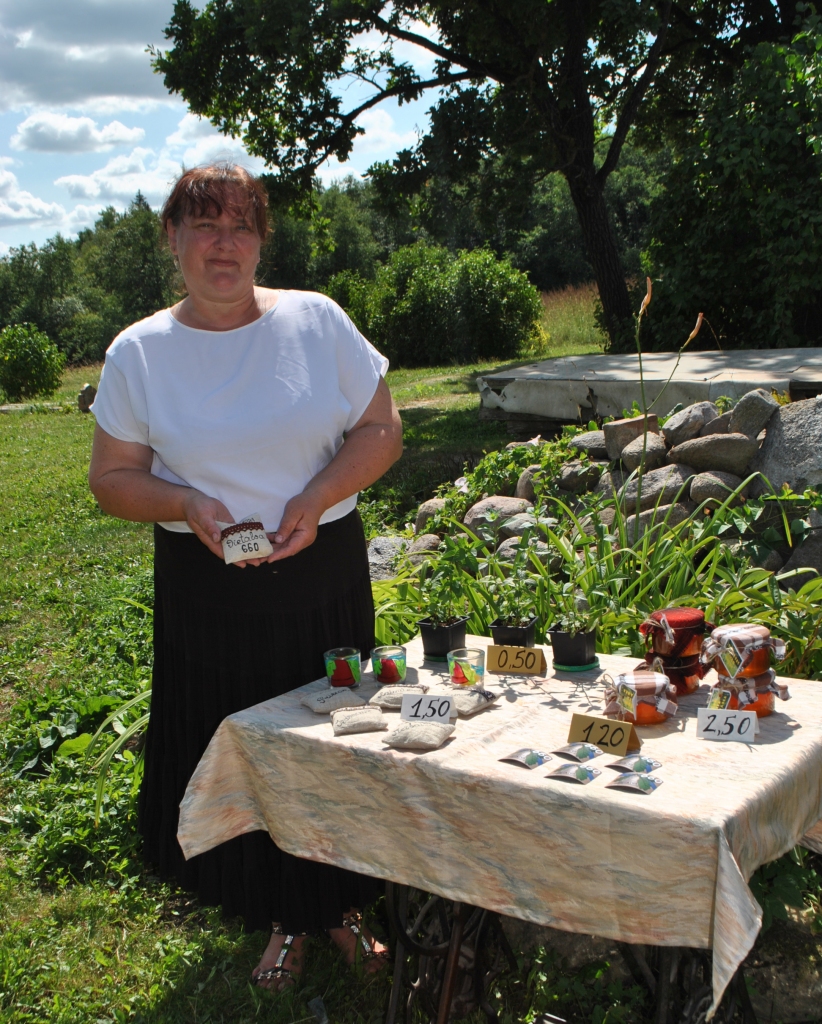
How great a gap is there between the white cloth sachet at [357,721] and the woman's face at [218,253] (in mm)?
1002

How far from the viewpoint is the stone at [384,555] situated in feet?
15.6

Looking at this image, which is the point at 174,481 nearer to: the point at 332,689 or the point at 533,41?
the point at 332,689

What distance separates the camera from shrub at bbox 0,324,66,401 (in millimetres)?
18031

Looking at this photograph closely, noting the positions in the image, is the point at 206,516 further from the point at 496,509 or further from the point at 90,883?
the point at 496,509

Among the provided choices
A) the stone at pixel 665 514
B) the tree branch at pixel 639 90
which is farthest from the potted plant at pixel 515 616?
the tree branch at pixel 639 90

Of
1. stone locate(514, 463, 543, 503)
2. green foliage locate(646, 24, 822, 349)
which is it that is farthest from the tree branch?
A: stone locate(514, 463, 543, 503)

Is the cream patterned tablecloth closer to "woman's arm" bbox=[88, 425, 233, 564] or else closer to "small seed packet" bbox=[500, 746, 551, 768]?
"small seed packet" bbox=[500, 746, 551, 768]

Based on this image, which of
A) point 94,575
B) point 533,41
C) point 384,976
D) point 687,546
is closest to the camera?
point 384,976

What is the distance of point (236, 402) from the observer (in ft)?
6.70

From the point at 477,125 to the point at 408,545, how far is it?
6.31 m

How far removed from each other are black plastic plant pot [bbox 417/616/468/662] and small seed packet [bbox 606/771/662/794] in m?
0.77

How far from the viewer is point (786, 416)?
4.04 meters

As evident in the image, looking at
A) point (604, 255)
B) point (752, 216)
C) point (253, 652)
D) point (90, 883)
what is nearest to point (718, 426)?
point (253, 652)

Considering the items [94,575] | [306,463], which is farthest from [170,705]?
[94,575]
